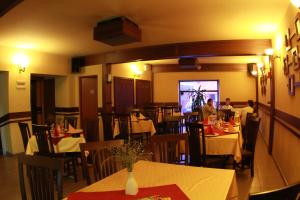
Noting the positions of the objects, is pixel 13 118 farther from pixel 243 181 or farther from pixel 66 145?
pixel 243 181

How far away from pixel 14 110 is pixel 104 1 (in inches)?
170

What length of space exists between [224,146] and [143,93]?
→ 6.99m

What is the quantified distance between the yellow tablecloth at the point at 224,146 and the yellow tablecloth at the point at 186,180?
1.75 metres

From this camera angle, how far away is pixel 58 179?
1.74 m

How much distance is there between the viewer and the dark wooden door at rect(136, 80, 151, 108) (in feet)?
33.8

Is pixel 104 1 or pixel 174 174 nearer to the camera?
pixel 174 174

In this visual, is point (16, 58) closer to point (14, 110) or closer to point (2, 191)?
point (14, 110)

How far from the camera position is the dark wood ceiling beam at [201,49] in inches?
250

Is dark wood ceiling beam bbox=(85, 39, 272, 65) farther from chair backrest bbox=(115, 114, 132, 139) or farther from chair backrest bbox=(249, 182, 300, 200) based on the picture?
chair backrest bbox=(249, 182, 300, 200)

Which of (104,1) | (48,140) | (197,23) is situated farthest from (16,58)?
(197,23)

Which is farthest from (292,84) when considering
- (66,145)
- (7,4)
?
(7,4)

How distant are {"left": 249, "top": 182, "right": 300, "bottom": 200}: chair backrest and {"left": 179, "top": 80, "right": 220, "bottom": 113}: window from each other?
429 inches

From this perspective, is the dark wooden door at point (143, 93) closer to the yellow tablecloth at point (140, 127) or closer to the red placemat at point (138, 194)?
the yellow tablecloth at point (140, 127)

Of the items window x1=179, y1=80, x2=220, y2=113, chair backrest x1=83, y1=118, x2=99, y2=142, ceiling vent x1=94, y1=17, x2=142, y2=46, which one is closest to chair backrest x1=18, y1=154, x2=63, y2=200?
ceiling vent x1=94, y1=17, x2=142, y2=46
